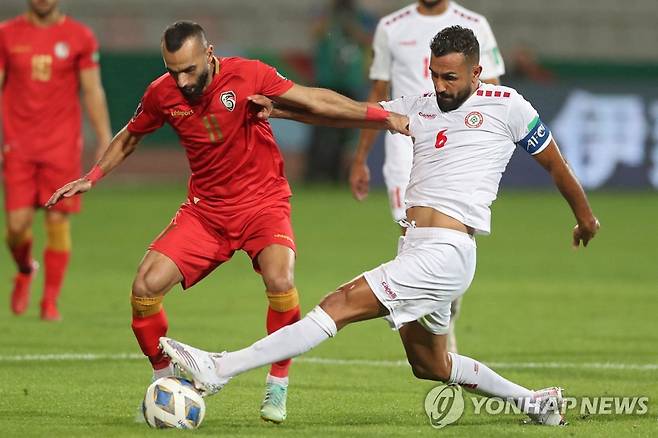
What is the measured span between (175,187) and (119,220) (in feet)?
17.2

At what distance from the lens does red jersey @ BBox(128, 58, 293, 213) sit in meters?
7.21

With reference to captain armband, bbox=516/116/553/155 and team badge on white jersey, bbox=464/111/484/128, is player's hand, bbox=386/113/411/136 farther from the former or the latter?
captain armband, bbox=516/116/553/155

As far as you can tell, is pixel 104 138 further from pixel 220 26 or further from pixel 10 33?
pixel 220 26

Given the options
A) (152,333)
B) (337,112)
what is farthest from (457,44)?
(152,333)

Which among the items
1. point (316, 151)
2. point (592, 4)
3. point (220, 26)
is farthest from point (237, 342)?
point (592, 4)

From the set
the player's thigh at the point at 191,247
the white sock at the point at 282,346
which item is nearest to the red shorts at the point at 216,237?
the player's thigh at the point at 191,247

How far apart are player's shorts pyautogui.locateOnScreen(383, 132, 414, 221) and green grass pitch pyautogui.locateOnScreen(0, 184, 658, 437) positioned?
107 centimetres

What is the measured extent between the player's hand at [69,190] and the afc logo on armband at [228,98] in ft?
Answer: 2.68

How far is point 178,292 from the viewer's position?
13000mm

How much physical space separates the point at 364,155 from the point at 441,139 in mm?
2396

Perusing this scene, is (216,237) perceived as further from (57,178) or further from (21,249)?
(21,249)

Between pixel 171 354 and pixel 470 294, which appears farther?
pixel 470 294

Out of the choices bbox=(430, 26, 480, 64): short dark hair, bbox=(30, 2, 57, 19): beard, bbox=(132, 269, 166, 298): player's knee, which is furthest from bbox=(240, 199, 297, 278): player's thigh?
bbox=(30, 2, 57, 19): beard

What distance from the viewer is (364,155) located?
921 centimetres
